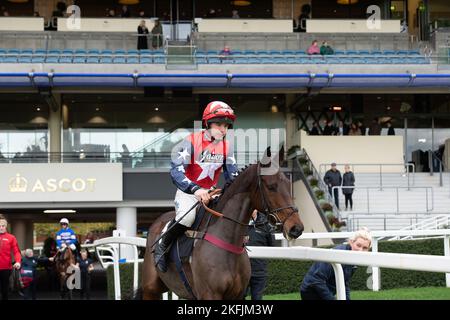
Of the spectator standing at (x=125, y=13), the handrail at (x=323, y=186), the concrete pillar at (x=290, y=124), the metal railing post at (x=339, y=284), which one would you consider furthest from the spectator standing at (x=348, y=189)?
the metal railing post at (x=339, y=284)

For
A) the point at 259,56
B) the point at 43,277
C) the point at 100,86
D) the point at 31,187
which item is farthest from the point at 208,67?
the point at 43,277

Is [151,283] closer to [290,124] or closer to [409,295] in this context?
[409,295]

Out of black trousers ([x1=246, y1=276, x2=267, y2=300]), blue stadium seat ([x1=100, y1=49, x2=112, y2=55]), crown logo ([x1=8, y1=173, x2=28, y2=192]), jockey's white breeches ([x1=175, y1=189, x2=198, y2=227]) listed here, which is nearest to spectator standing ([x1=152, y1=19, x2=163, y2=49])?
blue stadium seat ([x1=100, y1=49, x2=112, y2=55])

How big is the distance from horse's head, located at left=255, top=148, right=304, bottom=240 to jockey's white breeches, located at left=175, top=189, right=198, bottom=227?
597 mm

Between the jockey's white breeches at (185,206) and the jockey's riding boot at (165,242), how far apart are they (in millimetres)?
86

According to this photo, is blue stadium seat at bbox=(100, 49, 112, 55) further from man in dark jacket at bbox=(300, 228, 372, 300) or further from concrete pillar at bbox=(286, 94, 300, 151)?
man in dark jacket at bbox=(300, 228, 372, 300)

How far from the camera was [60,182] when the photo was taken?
80.1 ft

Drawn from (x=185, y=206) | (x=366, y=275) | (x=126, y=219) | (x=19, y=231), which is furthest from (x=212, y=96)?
(x=185, y=206)

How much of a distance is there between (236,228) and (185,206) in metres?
0.60

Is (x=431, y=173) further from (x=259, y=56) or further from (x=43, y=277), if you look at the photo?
(x=43, y=277)

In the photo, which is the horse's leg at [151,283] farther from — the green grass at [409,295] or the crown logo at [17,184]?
the crown logo at [17,184]

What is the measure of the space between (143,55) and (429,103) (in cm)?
1076

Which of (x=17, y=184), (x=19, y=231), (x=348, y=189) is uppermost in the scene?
(x=17, y=184)

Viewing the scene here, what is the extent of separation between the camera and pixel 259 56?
86.9ft
